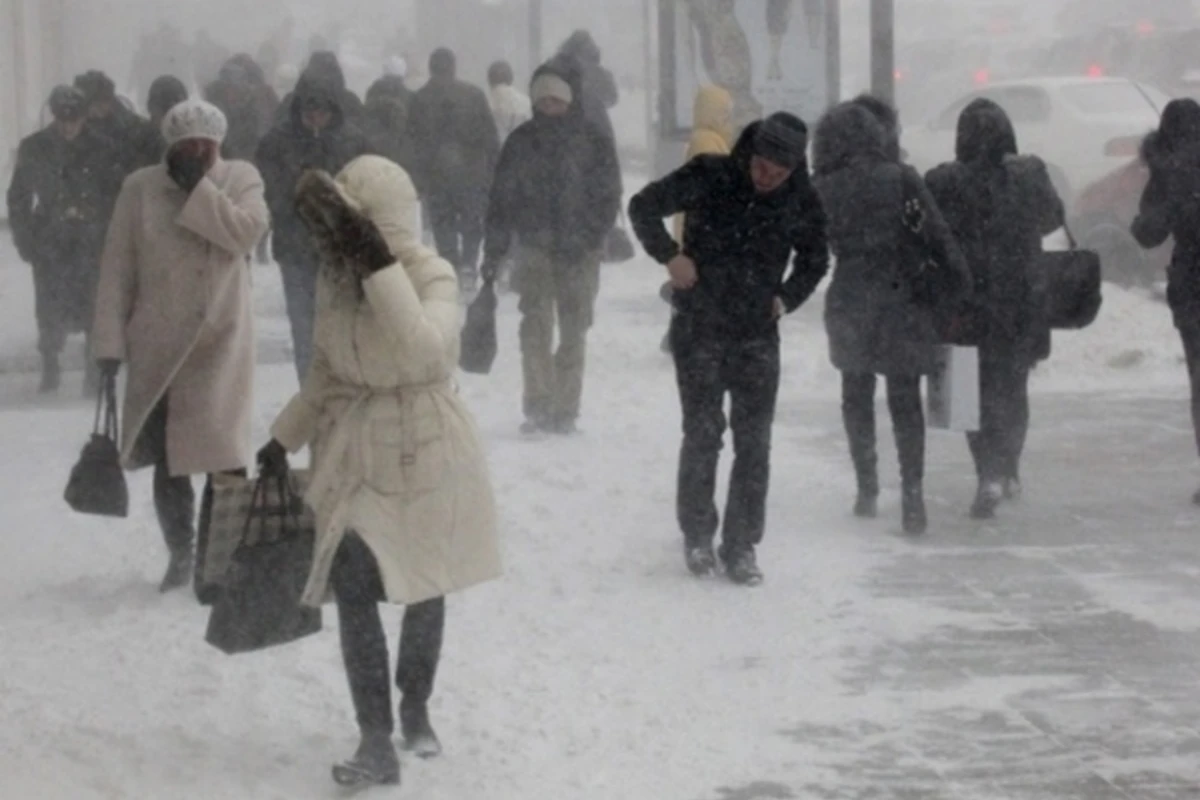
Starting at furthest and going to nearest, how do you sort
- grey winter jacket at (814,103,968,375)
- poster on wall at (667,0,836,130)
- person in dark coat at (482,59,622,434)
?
poster on wall at (667,0,836,130) → person in dark coat at (482,59,622,434) → grey winter jacket at (814,103,968,375)

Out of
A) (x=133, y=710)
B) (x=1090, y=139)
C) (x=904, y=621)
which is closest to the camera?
(x=133, y=710)

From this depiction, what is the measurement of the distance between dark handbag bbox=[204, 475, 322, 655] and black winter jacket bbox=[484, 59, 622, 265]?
18.7 ft

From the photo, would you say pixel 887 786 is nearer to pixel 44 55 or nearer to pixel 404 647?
pixel 404 647

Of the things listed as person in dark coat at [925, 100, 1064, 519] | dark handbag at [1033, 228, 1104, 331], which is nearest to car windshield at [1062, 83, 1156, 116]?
dark handbag at [1033, 228, 1104, 331]

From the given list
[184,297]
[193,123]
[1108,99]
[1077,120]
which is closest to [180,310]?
[184,297]

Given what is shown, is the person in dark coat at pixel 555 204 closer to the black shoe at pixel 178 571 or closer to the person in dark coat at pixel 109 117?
the person in dark coat at pixel 109 117

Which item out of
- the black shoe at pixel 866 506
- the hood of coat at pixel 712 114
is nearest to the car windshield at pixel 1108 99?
the hood of coat at pixel 712 114

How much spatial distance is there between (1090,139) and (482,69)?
28157 mm

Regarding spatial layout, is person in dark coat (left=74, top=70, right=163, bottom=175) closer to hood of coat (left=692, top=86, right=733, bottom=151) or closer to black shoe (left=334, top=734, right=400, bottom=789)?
hood of coat (left=692, top=86, right=733, bottom=151)

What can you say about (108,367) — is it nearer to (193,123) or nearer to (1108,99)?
(193,123)

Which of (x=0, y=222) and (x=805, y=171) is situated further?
(x=0, y=222)

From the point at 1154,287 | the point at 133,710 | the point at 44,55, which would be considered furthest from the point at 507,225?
the point at 44,55

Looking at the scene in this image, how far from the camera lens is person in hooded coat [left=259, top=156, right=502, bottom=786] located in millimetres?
6602

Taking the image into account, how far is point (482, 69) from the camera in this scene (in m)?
51.7
